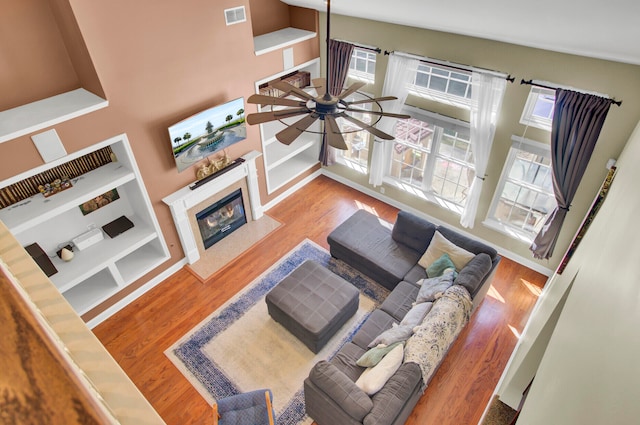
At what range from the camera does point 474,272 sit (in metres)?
4.44

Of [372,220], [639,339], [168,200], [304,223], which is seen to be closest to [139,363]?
[168,200]

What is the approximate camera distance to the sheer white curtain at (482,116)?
189 inches

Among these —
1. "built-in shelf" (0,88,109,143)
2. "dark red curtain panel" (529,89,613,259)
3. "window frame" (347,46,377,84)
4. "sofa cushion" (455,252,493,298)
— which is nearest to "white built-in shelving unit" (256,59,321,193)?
"window frame" (347,46,377,84)

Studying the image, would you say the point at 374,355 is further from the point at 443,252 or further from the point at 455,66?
the point at 455,66

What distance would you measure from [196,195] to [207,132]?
898 mm

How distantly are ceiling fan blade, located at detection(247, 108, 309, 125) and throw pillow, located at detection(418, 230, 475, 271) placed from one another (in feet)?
9.51

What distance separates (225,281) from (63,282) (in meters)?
1.98

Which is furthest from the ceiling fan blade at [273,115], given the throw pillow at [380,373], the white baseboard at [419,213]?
the white baseboard at [419,213]

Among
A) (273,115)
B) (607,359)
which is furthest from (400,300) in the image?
(607,359)

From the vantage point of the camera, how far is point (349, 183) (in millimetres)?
7352

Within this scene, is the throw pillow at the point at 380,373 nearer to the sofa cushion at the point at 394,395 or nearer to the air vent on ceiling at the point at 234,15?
the sofa cushion at the point at 394,395

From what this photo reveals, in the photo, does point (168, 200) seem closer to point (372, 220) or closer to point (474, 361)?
point (372, 220)

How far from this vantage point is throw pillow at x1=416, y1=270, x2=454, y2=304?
14.4 feet

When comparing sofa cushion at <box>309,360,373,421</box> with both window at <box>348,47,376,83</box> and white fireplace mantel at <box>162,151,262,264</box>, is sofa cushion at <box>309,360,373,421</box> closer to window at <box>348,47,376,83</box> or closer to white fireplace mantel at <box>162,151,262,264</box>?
white fireplace mantel at <box>162,151,262,264</box>
